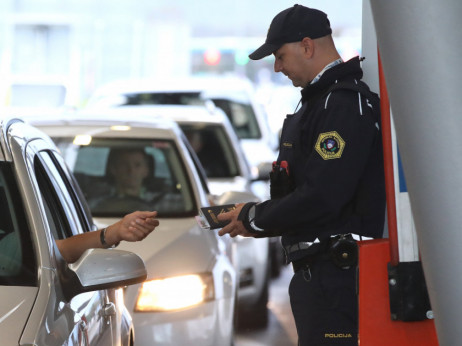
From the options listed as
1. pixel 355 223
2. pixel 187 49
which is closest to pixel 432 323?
pixel 355 223

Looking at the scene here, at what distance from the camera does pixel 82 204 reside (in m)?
5.32

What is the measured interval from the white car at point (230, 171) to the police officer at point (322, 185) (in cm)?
458

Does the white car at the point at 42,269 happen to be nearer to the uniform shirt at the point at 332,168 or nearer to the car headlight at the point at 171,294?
the uniform shirt at the point at 332,168

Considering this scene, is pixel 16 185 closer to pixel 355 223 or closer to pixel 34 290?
pixel 34 290

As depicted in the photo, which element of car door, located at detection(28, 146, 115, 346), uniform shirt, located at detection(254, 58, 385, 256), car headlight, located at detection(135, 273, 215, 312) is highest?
uniform shirt, located at detection(254, 58, 385, 256)

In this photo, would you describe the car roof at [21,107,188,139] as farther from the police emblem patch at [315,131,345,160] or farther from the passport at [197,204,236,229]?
the police emblem patch at [315,131,345,160]

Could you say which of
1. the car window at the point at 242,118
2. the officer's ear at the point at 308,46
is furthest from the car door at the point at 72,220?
the car window at the point at 242,118

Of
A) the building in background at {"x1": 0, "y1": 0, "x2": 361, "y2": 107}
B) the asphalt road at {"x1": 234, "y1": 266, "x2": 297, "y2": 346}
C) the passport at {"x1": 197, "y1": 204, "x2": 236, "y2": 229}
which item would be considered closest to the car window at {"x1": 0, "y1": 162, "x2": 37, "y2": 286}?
the passport at {"x1": 197, "y1": 204, "x2": 236, "y2": 229}

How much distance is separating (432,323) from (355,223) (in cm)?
86

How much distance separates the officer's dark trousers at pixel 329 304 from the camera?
4.36 metres

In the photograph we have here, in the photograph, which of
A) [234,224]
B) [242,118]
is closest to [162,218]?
[234,224]

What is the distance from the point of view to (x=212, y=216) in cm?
458

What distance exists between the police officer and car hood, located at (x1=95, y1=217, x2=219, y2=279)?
1609mm

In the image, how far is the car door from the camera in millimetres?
3979
